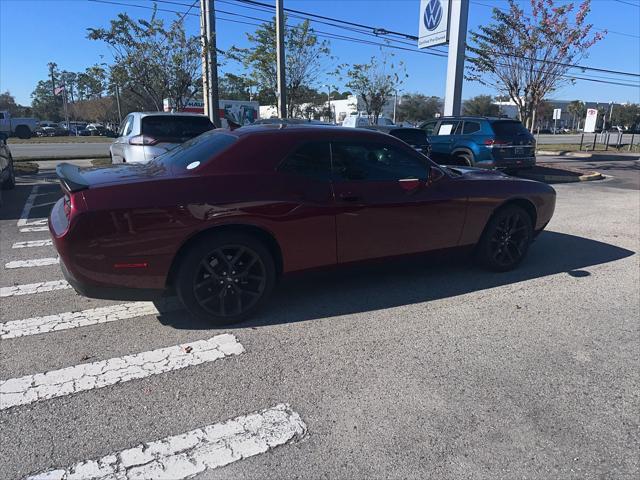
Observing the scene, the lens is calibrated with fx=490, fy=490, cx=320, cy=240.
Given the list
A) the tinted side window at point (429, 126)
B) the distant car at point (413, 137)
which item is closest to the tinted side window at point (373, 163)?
the distant car at point (413, 137)

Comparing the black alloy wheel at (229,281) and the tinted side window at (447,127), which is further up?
the tinted side window at (447,127)

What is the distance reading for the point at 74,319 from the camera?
414 centimetres

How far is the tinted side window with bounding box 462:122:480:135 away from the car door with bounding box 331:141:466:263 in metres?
8.85

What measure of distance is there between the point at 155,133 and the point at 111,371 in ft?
24.3

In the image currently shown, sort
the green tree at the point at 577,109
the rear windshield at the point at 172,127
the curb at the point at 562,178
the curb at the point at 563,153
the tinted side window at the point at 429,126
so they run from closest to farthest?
the rear windshield at the point at 172,127
the curb at the point at 562,178
the tinted side window at the point at 429,126
the curb at the point at 563,153
the green tree at the point at 577,109

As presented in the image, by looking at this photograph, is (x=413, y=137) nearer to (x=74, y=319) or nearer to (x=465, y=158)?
(x=465, y=158)

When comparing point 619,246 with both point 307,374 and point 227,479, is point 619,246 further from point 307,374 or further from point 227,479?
point 227,479

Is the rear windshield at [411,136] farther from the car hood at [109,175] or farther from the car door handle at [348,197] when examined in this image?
the car hood at [109,175]

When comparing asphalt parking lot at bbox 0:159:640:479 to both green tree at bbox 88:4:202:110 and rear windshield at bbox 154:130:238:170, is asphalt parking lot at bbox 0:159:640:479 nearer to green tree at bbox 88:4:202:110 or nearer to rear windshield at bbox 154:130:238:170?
rear windshield at bbox 154:130:238:170

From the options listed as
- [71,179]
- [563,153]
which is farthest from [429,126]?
[563,153]

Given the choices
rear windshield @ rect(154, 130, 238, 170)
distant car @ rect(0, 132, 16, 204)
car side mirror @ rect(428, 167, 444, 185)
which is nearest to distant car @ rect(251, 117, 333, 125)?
rear windshield @ rect(154, 130, 238, 170)

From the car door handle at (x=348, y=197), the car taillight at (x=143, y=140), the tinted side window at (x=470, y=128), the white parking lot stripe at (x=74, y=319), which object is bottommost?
the white parking lot stripe at (x=74, y=319)

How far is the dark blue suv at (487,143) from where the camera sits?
497 inches

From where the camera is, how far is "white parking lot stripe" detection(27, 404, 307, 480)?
7.78ft
